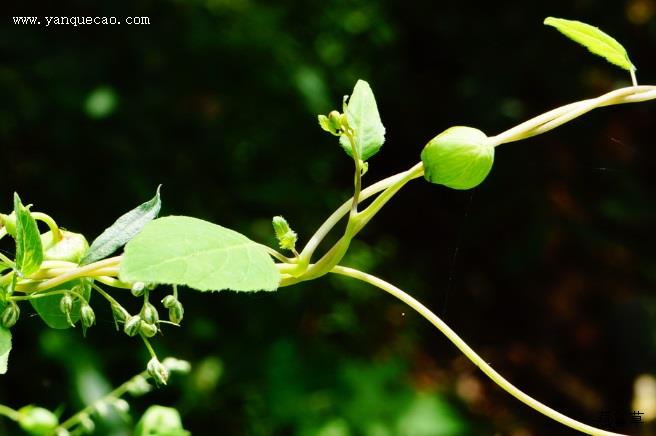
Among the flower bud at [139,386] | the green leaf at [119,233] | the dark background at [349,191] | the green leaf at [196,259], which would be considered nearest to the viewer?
the green leaf at [196,259]

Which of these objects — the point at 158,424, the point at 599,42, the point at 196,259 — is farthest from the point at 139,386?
the point at 599,42

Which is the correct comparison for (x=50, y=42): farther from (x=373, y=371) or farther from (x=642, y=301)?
(x=642, y=301)

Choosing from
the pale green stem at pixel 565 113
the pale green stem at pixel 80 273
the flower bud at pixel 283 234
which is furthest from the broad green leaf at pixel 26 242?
the pale green stem at pixel 565 113

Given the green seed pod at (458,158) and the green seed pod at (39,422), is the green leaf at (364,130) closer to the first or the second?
the green seed pod at (458,158)

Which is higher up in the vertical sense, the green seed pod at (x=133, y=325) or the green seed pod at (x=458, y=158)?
the green seed pod at (x=458, y=158)

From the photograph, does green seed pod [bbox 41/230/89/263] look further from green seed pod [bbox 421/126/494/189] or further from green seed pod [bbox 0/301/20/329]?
green seed pod [bbox 421/126/494/189]
